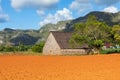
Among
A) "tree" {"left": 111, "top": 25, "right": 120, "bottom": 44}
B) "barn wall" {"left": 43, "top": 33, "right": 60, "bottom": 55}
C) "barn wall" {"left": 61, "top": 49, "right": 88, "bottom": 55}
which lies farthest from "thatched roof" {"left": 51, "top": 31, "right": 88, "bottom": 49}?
"tree" {"left": 111, "top": 25, "right": 120, "bottom": 44}

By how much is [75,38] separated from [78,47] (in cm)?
1183

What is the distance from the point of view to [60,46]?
7950 centimetres

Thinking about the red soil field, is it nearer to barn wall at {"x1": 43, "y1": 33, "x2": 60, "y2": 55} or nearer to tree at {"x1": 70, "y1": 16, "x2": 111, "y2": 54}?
tree at {"x1": 70, "y1": 16, "x2": 111, "y2": 54}

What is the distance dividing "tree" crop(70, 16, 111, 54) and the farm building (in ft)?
32.0

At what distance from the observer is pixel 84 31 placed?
6788 centimetres

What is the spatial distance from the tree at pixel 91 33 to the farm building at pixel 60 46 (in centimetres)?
977

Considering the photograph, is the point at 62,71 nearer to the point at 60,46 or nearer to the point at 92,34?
the point at 92,34

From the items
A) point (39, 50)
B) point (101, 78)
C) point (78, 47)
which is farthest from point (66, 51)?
point (101, 78)

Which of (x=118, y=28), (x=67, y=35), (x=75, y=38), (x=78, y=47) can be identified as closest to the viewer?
(x=75, y=38)

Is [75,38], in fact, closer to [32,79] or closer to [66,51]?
[66,51]

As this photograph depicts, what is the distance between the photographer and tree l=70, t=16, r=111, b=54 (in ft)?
219

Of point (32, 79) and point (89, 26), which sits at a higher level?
point (89, 26)

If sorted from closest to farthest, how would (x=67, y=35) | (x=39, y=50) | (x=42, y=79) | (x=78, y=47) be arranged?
(x=42, y=79) → (x=78, y=47) → (x=67, y=35) → (x=39, y=50)

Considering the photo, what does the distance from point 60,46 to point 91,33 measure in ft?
45.2
